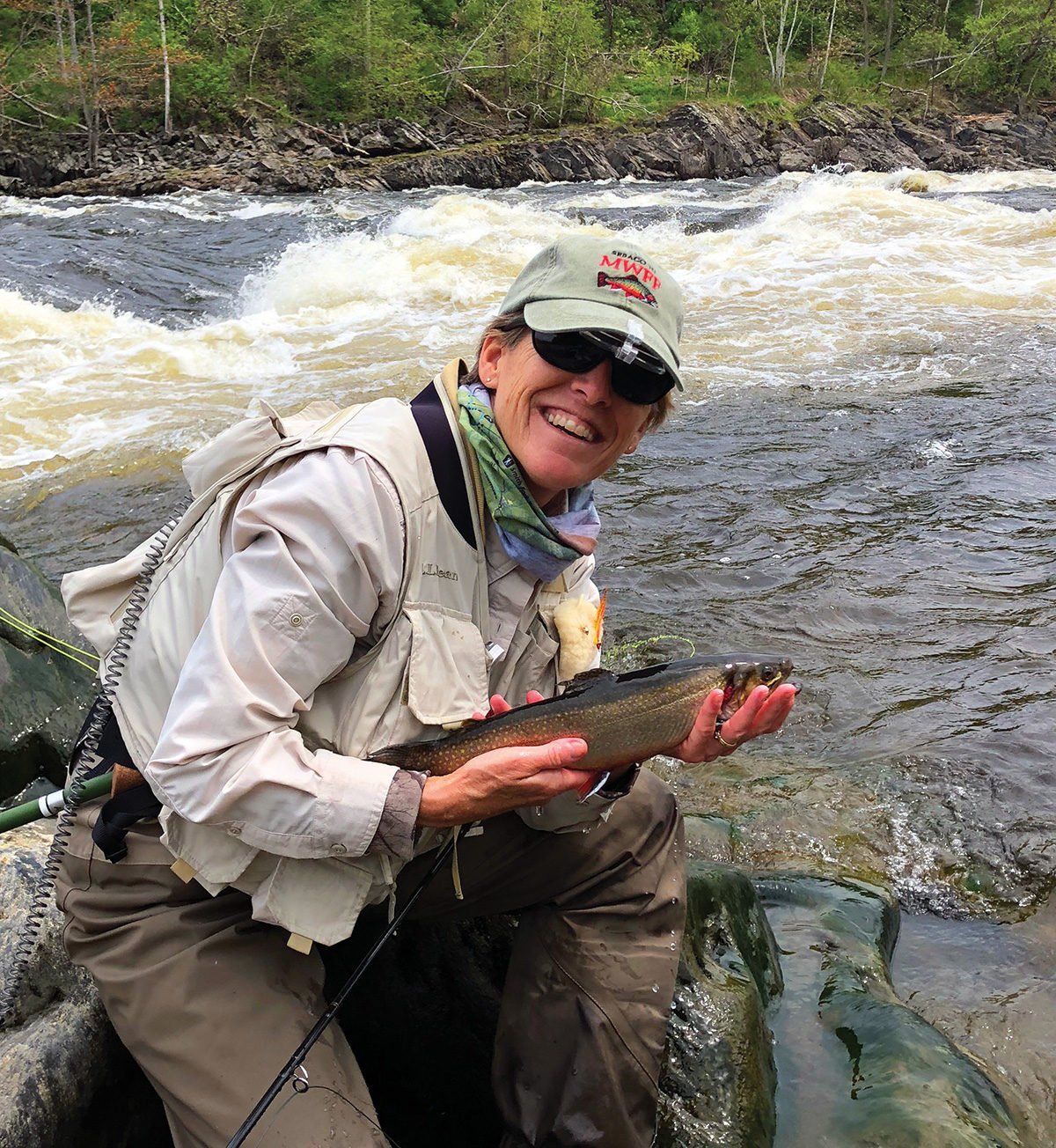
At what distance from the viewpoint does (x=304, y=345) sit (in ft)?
40.0

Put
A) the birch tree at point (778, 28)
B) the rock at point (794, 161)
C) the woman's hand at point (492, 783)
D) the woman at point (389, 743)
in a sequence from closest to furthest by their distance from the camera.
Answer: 1. the woman at point (389, 743)
2. the woman's hand at point (492, 783)
3. the rock at point (794, 161)
4. the birch tree at point (778, 28)

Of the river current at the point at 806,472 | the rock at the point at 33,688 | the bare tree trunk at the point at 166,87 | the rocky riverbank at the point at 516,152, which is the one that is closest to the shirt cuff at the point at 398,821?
the river current at the point at 806,472

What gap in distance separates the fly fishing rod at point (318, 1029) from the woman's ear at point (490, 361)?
1.12 meters

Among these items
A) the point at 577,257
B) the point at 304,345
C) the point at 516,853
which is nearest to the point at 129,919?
the point at 516,853

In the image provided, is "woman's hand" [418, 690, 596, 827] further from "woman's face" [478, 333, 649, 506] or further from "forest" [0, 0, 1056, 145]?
"forest" [0, 0, 1056, 145]

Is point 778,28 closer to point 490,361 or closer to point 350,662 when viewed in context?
point 490,361

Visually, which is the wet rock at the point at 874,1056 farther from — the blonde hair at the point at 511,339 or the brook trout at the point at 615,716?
the blonde hair at the point at 511,339

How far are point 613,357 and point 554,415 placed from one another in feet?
0.63

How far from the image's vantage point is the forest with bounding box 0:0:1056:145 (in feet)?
118

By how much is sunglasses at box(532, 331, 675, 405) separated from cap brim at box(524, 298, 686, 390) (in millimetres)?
14

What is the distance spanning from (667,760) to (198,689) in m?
3.29

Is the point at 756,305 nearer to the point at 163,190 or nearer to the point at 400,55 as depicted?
the point at 163,190

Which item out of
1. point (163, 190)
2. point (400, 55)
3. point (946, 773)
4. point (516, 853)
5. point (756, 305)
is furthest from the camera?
point (400, 55)

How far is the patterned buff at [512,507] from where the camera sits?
2.34m
